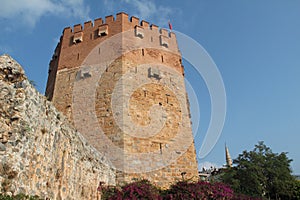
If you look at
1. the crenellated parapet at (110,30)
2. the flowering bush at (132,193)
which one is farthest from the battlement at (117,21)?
the flowering bush at (132,193)

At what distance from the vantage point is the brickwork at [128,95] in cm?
964

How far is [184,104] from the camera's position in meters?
12.1

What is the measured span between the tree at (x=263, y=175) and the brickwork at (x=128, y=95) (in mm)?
5600

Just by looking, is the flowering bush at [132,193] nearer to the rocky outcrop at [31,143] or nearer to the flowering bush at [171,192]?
the flowering bush at [171,192]

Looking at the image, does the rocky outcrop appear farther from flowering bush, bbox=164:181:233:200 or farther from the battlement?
the battlement

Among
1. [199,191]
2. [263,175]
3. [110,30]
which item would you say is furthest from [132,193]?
[263,175]

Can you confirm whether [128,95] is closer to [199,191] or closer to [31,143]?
[199,191]

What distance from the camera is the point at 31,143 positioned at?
3.91 meters

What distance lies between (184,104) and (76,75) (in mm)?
5621

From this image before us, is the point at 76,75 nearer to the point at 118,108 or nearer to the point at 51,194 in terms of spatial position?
the point at 118,108

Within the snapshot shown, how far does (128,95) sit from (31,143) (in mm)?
6675

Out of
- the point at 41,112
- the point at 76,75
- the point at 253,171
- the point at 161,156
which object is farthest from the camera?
the point at 253,171

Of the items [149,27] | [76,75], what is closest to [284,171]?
[149,27]

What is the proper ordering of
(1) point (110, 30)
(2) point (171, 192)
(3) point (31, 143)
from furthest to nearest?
(1) point (110, 30)
(2) point (171, 192)
(3) point (31, 143)
